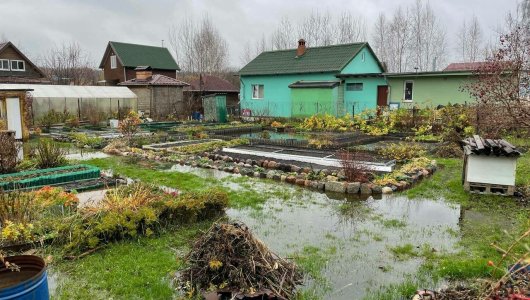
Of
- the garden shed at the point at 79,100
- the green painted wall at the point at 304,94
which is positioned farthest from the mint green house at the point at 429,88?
the garden shed at the point at 79,100

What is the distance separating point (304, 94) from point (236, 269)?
22.6 meters

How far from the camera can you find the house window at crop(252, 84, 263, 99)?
30938 millimetres

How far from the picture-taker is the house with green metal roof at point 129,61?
40750 millimetres

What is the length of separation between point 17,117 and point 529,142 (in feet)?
66.2

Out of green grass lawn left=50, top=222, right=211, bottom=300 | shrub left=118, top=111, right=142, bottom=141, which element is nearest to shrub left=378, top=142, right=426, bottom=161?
green grass lawn left=50, top=222, right=211, bottom=300

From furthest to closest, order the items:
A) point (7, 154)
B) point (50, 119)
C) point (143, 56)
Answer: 1. point (143, 56)
2. point (50, 119)
3. point (7, 154)

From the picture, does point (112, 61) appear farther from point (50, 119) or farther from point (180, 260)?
point (180, 260)

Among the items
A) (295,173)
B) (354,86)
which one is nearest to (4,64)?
(354,86)

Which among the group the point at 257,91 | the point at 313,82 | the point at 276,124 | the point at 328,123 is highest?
the point at 313,82

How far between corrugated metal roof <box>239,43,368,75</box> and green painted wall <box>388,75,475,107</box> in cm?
394

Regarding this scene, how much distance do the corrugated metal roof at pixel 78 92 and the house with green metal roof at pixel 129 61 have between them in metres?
12.8

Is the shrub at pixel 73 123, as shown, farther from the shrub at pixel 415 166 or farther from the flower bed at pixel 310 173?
the shrub at pixel 415 166

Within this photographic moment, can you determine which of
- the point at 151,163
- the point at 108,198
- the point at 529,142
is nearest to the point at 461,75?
the point at 529,142

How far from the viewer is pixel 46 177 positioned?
28.1 ft
